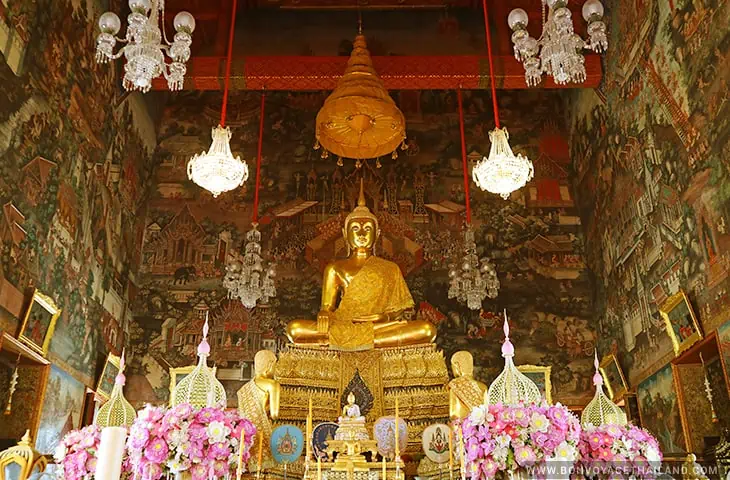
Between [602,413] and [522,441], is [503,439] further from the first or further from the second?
[602,413]

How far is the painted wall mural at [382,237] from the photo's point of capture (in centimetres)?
862

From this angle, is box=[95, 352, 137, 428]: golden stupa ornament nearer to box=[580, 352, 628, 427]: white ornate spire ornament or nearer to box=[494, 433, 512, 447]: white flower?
→ box=[494, 433, 512, 447]: white flower

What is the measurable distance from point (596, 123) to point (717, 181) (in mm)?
3293

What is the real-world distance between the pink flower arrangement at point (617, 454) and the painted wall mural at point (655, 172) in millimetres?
2402

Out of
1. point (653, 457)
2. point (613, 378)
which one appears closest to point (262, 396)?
point (653, 457)

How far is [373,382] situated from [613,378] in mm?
3186

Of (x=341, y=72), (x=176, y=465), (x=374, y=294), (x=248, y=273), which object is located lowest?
(x=176, y=465)

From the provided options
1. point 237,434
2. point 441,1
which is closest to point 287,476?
point 237,434

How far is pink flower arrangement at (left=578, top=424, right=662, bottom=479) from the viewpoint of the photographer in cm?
345

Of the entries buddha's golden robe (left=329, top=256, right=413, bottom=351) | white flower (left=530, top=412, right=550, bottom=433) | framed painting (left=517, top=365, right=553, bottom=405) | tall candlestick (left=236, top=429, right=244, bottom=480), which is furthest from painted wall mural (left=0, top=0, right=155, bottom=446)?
framed painting (left=517, top=365, right=553, bottom=405)

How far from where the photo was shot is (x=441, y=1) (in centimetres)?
962

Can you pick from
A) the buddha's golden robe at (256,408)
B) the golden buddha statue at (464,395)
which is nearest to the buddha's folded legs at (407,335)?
the golden buddha statue at (464,395)

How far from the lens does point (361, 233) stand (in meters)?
8.01

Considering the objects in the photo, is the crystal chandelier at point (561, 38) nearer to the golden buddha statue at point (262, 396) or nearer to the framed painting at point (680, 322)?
the framed painting at point (680, 322)
